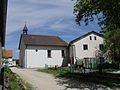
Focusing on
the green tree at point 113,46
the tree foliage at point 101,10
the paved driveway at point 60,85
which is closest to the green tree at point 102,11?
the tree foliage at point 101,10

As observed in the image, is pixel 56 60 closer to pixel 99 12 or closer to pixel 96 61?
pixel 96 61

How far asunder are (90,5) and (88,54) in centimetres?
2580

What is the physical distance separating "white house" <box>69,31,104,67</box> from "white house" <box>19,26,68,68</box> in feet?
7.97

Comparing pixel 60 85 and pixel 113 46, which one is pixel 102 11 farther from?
pixel 113 46

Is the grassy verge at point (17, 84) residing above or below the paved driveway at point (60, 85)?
above

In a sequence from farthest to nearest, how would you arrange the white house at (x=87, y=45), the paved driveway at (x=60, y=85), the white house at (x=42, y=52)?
the white house at (x=87, y=45), the white house at (x=42, y=52), the paved driveway at (x=60, y=85)

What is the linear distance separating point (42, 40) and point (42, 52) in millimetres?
3416

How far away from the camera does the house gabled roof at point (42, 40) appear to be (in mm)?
37434

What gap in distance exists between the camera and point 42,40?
39656mm

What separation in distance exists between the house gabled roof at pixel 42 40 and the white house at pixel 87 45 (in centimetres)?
311

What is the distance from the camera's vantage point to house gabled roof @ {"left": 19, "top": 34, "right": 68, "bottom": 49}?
3743cm

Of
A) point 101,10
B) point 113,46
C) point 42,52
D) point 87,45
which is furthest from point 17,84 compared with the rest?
point 87,45

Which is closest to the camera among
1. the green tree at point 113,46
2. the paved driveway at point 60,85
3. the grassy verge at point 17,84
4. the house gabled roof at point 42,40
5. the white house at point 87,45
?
the grassy verge at point 17,84

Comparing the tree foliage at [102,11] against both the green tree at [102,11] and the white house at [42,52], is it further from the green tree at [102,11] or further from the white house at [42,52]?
the white house at [42,52]
